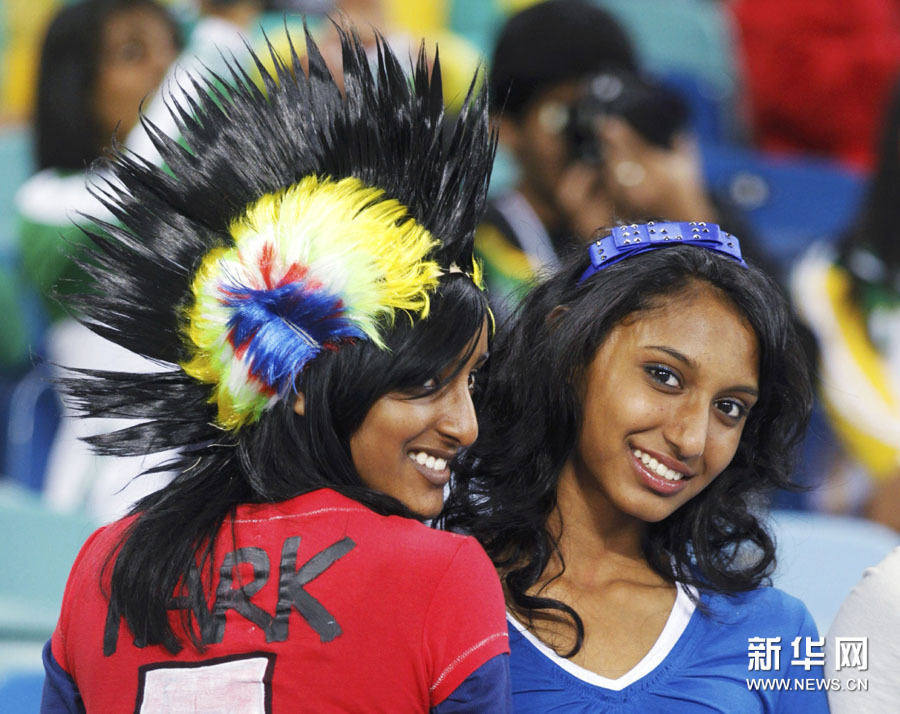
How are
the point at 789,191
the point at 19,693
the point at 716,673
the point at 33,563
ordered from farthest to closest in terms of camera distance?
the point at 789,191
the point at 33,563
the point at 19,693
the point at 716,673

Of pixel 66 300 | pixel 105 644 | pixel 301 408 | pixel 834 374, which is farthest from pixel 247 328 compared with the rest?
pixel 834 374

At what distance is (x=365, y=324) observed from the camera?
1.48m

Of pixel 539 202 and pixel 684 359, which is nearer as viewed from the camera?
pixel 684 359

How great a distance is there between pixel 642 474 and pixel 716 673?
0.28 m

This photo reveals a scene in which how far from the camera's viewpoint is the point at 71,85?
3783mm

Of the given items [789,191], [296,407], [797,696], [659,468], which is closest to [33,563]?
[296,407]

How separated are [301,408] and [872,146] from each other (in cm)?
428

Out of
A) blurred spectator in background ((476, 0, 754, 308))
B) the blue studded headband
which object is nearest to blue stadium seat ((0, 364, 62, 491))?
blurred spectator in background ((476, 0, 754, 308))

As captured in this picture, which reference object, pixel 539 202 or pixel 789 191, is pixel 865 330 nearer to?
pixel 539 202

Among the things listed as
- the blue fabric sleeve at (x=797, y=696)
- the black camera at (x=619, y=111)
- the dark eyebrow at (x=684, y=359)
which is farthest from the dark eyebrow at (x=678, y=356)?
the black camera at (x=619, y=111)

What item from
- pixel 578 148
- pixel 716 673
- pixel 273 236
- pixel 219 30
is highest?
pixel 219 30

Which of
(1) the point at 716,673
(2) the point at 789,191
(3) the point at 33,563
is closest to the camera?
(1) the point at 716,673

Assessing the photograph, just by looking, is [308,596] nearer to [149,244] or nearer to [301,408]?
[301,408]

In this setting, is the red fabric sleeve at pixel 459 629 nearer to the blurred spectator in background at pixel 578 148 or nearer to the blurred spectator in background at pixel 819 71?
the blurred spectator in background at pixel 578 148
